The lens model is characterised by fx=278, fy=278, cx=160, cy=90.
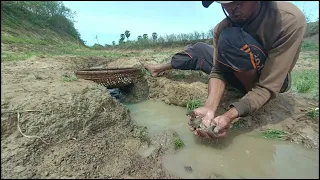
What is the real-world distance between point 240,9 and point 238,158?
914 millimetres

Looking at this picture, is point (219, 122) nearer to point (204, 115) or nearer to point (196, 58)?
point (204, 115)

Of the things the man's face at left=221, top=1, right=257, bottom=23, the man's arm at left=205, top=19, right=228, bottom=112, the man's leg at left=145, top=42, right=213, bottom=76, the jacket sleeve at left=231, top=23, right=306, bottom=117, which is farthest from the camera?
the man's leg at left=145, top=42, right=213, bottom=76

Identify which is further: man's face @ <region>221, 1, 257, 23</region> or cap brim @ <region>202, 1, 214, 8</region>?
cap brim @ <region>202, 1, 214, 8</region>

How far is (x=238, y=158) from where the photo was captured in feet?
5.26

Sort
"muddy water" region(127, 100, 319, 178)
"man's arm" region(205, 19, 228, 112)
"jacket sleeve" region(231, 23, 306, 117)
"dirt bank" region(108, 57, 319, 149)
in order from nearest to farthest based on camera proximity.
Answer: "muddy water" region(127, 100, 319, 178) → "jacket sleeve" region(231, 23, 306, 117) → "dirt bank" region(108, 57, 319, 149) → "man's arm" region(205, 19, 228, 112)

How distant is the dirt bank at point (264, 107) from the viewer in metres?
1.99

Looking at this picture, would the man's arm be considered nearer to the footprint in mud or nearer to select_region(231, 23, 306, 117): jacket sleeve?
select_region(231, 23, 306, 117): jacket sleeve

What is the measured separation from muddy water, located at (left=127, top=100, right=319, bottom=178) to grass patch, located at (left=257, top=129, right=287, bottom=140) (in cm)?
6

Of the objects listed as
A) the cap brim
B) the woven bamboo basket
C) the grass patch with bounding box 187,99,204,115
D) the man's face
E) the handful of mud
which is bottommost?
the grass patch with bounding box 187,99,204,115

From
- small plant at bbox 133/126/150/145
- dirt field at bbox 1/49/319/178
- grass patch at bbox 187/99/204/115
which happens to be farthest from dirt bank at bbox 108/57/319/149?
small plant at bbox 133/126/150/145

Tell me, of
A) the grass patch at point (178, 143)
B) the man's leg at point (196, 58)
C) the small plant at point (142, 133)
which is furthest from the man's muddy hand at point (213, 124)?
the man's leg at point (196, 58)

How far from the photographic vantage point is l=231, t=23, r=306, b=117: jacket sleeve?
181 cm

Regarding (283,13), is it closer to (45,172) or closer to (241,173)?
(241,173)

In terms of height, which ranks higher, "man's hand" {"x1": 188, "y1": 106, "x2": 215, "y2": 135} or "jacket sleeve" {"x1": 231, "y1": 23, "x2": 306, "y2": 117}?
"jacket sleeve" {"x1": 231, "y1": 23, "x2": 306, "y2": 117}
